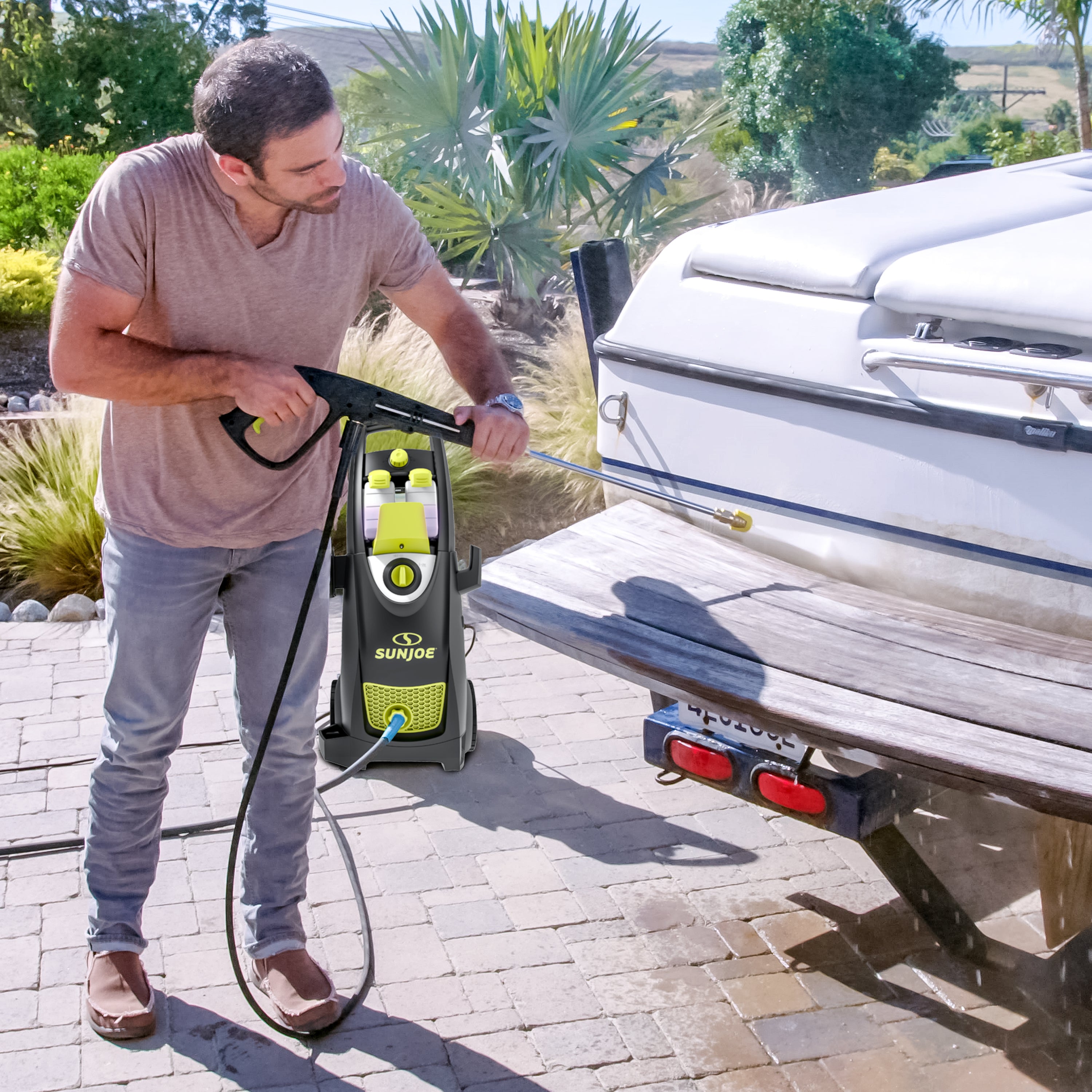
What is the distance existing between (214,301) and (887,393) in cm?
144

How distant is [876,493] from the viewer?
2811 mm

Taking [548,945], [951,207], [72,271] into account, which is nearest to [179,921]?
[548,945]

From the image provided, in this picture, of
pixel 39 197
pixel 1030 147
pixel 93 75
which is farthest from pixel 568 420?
pixel 93 75

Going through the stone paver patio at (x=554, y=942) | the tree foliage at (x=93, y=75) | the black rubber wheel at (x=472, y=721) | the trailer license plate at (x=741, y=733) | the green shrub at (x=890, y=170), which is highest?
the tree foliage at (x=93, y=75)

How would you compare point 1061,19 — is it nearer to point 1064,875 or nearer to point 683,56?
point 1064,875

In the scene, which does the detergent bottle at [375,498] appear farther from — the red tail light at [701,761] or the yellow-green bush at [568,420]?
the yellow-green bush at [568,420]

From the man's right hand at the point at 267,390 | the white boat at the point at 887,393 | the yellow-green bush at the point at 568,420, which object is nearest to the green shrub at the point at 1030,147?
the yellow-green bush at the point at 568,420

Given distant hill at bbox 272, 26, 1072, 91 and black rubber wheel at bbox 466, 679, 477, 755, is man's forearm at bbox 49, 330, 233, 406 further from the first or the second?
distant hill at bbox 272, 26, 1072, 91

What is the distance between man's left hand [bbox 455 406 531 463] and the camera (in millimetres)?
2590

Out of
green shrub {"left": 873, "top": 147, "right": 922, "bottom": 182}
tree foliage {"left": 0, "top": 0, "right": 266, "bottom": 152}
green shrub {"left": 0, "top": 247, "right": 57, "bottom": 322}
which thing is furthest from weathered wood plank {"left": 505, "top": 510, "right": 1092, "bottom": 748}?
green shrub {"left": 873, "top": 147, "right": 922, "bottom": 182}

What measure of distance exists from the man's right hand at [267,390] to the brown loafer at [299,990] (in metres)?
1.25

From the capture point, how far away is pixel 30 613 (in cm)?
528

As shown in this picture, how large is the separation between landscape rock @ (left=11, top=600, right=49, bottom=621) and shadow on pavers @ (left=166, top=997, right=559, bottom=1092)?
9.43ft

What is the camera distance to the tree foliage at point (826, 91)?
3016 centimetres
